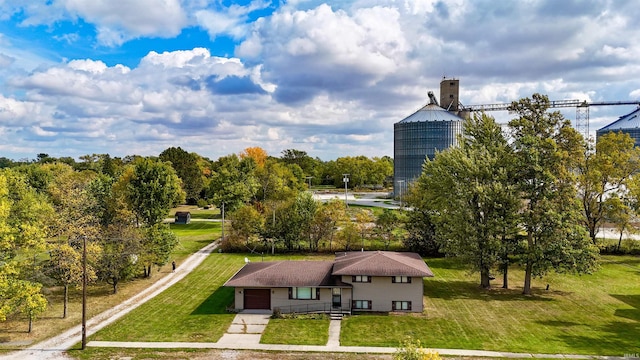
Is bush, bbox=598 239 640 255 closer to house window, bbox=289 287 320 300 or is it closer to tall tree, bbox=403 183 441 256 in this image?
tall tree, bbox=403 183 441 256

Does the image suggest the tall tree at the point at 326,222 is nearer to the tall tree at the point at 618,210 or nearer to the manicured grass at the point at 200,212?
the tall tree at the point at 618,210

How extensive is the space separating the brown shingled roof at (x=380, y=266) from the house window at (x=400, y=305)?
2.40m

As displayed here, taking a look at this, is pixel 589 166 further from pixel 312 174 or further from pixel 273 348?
pixel 312 174

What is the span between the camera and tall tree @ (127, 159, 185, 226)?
60531 millimetres

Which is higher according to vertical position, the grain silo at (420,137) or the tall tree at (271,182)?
the grain silo at (420,137)

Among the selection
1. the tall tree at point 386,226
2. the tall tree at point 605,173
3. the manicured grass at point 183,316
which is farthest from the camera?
the tall tree at point 386,226

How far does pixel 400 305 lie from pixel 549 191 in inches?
623

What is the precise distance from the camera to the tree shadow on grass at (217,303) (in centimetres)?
3466

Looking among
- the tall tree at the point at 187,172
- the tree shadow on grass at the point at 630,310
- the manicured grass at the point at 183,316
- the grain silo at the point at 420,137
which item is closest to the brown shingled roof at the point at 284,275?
the manicured grass at the point at 183,316

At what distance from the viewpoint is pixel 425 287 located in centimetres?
4159

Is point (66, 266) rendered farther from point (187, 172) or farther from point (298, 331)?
point (187, 172)

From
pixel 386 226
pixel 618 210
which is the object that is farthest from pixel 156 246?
pixel 618 210

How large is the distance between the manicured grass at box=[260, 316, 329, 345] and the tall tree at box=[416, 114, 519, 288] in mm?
14865

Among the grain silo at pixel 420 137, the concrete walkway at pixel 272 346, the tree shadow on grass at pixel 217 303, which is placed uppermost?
the grain silo at pixel 420 137
